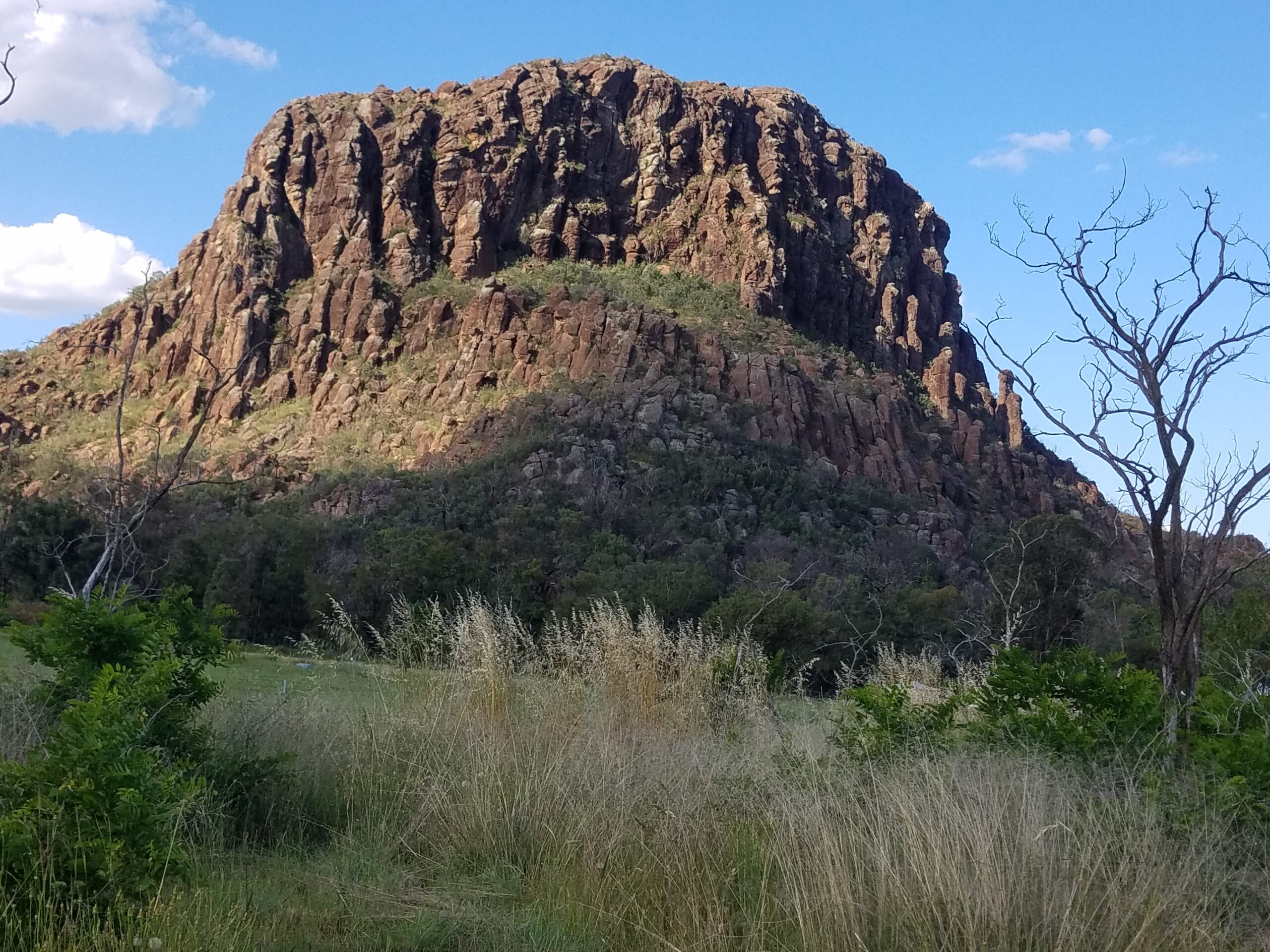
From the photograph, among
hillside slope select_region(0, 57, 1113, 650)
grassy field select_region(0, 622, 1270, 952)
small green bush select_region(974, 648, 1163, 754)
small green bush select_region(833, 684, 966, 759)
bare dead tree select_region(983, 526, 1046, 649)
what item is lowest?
grassy field select_region(0, 622, 1270, 952)

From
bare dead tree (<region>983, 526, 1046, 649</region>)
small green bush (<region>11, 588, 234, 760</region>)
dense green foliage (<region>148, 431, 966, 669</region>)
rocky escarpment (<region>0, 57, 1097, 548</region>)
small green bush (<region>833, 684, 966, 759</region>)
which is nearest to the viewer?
small green bush (<region>11, 588, 234, 760</region>)

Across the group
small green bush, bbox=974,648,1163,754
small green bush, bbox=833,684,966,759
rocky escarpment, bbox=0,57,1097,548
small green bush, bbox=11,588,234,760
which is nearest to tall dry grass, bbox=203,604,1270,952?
small green bush, bbox=833,684,966,759

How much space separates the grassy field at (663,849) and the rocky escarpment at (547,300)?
163 ft

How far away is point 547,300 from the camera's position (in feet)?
239

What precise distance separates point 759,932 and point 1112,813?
1651mm

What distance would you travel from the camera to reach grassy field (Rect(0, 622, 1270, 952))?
3.45 meters

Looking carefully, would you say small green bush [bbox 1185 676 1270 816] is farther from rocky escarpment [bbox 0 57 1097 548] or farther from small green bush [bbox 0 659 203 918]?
rocky escarpment [bbox 0 57 1097 548]

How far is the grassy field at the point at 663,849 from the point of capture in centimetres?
345

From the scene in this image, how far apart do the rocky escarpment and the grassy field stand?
49.6m

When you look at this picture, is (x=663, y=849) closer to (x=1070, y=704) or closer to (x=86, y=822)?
(x=86, y=822)

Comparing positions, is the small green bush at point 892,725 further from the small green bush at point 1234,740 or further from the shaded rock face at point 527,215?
the shaded rock face at point 527,215

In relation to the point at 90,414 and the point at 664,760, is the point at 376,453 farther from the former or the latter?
the point at 664,760

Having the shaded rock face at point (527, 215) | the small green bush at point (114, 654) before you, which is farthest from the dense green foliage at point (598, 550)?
the shaded rock face at point (527, 215)

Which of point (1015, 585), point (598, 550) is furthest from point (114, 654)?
point (598, 550)
